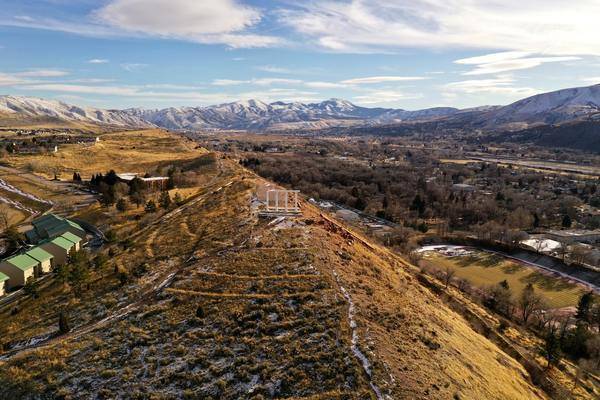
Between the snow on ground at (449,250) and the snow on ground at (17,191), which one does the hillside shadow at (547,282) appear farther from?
the snow on ground at (17,191)

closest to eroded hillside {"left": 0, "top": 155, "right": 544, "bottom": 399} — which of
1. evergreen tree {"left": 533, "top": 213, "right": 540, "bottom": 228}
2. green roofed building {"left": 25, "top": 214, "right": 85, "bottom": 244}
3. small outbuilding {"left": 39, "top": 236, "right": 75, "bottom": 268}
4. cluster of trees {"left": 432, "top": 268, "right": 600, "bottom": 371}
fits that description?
small outbuilding {"left": 39, "top": 236, "right": 75, "bottom": 268}

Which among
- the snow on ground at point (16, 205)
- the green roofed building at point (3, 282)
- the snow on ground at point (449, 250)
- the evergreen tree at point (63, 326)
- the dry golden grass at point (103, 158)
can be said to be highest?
the dry golden grass at point (103, 158)

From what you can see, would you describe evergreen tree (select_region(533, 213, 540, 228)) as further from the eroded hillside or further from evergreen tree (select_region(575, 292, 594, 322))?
the eroded hillside

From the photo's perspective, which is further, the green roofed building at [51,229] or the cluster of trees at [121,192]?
the cluster of trees at [121,192]

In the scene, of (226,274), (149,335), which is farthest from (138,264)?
(149,335)

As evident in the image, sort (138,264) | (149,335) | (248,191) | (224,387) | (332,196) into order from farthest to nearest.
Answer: (332,196) < (248,191) < (138,264) < (149,335) < (224,387)

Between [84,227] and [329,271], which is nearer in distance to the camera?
[329,271]

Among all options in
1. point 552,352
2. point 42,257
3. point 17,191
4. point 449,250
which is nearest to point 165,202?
point 42,257

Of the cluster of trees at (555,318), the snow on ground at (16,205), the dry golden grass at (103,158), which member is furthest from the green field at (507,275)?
the dry golden grass at (103,158)

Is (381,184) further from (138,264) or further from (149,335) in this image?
(149,335)
